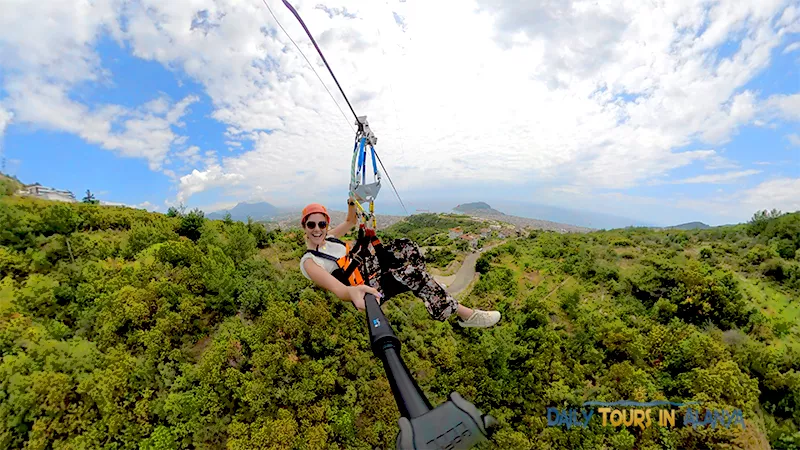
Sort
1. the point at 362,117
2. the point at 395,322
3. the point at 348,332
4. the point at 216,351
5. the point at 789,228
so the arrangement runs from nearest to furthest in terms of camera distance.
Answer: the point at 362,117
the point at 216,351
the point at 348,332
the point at 395,322
the point at 789,228

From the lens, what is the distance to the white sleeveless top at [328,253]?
205 inches

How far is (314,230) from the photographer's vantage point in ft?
17.7

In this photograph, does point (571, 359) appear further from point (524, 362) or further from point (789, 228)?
point (789, 228)

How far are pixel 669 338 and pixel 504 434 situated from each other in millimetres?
12578

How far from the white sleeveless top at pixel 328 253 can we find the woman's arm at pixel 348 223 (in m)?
0.53

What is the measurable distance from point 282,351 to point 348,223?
1128 centimetres

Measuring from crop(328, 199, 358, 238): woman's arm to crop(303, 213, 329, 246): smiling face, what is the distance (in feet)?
2.31

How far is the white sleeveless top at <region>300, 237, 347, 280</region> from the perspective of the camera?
5215 mm

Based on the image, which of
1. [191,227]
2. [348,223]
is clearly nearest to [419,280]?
[348,223]

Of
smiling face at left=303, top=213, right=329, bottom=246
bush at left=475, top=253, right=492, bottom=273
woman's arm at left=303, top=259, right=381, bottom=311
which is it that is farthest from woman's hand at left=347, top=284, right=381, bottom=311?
bush at left=475, top=253, right=492, bottom=273

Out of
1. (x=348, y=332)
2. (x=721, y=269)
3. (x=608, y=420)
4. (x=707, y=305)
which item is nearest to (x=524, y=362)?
(x=608, y=420)

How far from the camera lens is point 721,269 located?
86.0 feet

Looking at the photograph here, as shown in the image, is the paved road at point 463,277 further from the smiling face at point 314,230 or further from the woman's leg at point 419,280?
the smiling face at point 314,230

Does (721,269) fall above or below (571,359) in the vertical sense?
above
